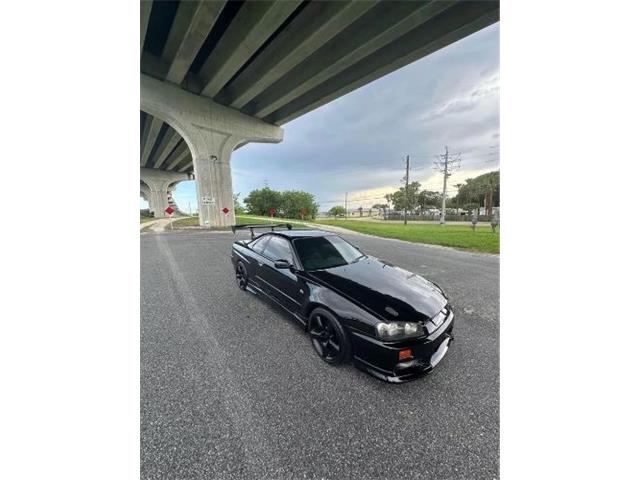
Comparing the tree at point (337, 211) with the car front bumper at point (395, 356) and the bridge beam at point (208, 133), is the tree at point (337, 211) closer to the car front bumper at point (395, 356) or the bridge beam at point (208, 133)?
the bridge beam at point (208, 133)

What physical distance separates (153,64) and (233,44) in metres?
5.86

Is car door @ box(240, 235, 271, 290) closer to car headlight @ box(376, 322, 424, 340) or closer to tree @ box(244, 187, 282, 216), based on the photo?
car headlight @ box(376, 322, 424, 340)

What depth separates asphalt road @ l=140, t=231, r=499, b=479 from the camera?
1.49 metres

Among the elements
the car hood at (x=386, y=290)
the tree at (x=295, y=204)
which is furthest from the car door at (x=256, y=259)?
the tree at (x=295, y=204)

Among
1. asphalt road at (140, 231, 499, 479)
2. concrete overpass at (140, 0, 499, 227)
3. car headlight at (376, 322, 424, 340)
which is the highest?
concrete overpass at (140, 0, 499, 227)

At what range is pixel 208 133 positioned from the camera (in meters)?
15.5

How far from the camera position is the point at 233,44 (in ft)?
31.7

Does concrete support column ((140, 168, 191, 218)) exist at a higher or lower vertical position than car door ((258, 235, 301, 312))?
higher

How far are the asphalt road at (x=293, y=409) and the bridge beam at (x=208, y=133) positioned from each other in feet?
47.6

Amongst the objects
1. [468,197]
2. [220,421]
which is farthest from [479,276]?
[468,197]

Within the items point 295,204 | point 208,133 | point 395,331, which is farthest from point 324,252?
point 295,204

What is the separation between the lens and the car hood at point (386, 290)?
215 cm

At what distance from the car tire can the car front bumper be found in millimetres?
110

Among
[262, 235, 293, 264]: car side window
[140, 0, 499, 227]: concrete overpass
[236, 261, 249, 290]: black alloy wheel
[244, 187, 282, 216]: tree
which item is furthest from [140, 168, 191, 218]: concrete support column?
[262, 235, 293, 264]: car side window
